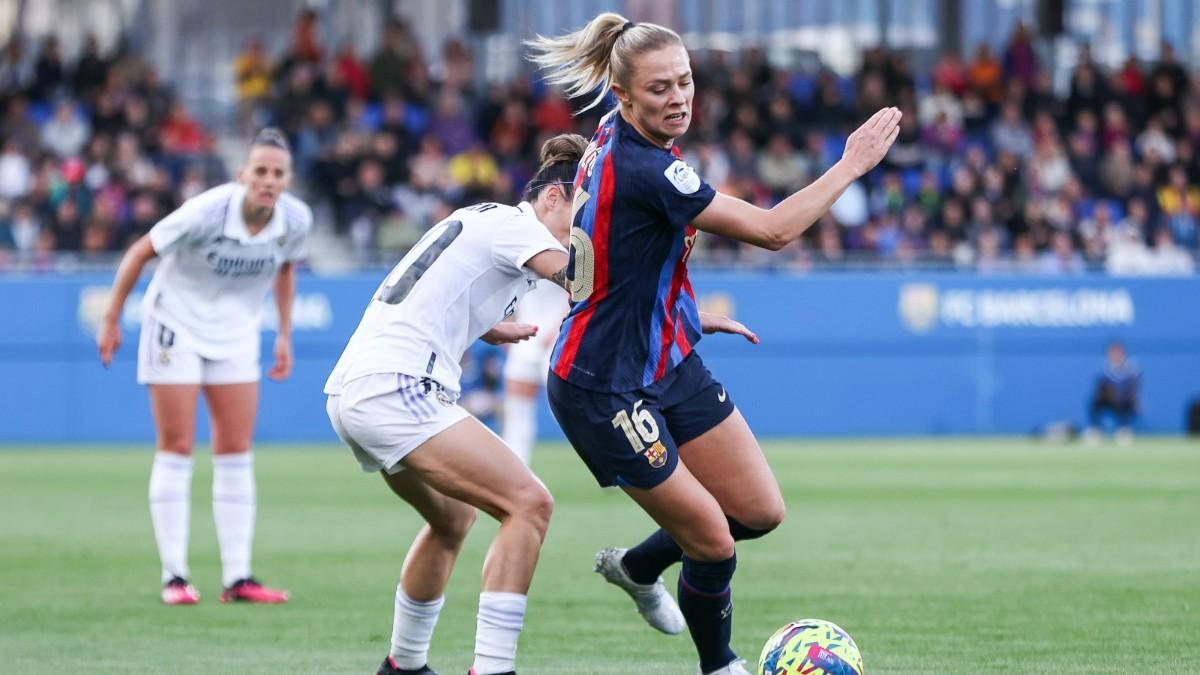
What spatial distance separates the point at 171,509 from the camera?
9578 mm

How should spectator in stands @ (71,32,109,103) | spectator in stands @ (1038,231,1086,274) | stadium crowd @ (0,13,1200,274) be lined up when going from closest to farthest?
stadium crowd @ (0,13,1200,274)
spectator in stands @ (1038,231,1086,274)
spectator in stands @ (71,32,109,103)

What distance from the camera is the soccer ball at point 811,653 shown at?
6180 mm

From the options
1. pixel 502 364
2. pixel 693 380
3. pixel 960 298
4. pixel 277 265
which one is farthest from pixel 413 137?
pixel 693 380

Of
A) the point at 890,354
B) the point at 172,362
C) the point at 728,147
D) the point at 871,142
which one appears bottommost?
the point at 890,354

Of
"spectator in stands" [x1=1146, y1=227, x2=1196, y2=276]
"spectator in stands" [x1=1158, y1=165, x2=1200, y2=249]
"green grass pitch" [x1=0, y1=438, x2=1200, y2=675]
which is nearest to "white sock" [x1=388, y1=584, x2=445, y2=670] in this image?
"green grass pitch" [x1=0, y1=438, x2=1200, y2=675]

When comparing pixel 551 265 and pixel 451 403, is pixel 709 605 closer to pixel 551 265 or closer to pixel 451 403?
pixel 451 403

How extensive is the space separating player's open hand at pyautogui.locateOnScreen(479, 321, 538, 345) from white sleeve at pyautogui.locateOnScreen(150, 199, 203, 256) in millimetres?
3040

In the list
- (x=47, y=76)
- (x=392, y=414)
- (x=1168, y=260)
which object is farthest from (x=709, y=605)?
(x=47, y=76)

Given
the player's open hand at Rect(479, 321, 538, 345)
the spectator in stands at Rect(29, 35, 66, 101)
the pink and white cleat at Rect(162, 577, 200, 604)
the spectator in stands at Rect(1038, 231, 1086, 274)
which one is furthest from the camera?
the spectator in stands at Rect(29, 35, 66, 101)

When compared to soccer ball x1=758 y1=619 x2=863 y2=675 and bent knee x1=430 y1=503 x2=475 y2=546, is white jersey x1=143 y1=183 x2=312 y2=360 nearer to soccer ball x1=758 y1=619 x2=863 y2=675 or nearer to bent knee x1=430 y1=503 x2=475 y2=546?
bent knee x1=430 y1=503 x2=475 y2=546

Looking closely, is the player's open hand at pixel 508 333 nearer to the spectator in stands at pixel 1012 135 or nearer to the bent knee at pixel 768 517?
the bent knee at pixel 768 517

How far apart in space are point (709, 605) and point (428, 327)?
1365 mm

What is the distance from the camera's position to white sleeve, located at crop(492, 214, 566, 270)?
6.21 meters

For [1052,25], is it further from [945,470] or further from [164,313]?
[164,313]
